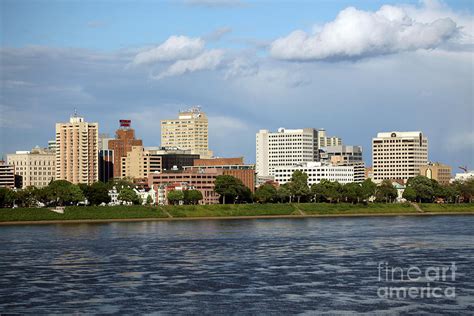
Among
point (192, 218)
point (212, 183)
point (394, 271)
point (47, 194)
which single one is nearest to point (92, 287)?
point (394, 271)

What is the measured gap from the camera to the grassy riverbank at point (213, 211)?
422 ft

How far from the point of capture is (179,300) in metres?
47.7

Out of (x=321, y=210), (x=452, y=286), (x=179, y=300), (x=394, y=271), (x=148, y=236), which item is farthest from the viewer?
(x=321, y=210)

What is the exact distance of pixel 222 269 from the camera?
2376 inches

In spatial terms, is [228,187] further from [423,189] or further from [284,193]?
[423,189]

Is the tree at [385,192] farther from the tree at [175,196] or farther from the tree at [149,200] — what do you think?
the tree at [149,200]

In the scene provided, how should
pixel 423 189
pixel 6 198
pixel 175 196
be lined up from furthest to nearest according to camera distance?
pixel 423 189 → pixel 175 196 → pixel 6 198

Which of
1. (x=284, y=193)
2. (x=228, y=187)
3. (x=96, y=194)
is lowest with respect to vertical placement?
(x=96, y=194)

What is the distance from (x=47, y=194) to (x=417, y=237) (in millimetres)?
70084

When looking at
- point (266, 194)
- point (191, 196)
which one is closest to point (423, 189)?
point (266, 194)

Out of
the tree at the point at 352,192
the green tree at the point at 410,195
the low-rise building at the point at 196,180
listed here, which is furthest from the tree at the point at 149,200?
the green tree at the point at 410,195

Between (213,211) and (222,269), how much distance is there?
79.2 metres

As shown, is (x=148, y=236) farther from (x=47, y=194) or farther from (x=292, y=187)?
(x=292, y=187)

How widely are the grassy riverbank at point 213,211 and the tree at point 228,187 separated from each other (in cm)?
825
